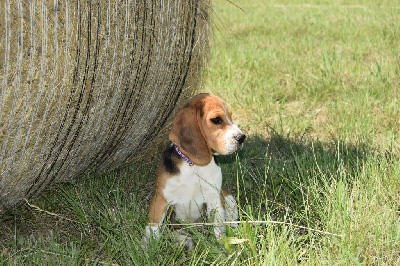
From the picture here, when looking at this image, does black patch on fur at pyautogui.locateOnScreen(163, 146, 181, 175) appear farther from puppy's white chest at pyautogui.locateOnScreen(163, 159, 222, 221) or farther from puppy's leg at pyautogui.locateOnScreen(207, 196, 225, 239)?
puppy's leg at pyautogui.locateOnScreen(207, 196, 225, 239)

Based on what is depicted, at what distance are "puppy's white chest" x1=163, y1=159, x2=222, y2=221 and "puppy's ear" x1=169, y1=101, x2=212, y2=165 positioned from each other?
0.07 metres

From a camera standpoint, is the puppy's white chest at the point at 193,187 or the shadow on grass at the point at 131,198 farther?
the shadow on grass at the point at 131,198

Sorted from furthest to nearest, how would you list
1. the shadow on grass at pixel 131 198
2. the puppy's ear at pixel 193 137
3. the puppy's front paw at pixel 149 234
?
1. the shadow on grass at pixel 131 198
2. the puppy's ear at pixel 193 137
3. the puppy's front paw at pixel 149 234

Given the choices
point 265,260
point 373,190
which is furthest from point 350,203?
point 265,260

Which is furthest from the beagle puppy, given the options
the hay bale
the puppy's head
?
the hay bale

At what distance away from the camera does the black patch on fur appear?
3.66 m

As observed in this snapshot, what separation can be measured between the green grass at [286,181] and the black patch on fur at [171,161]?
15.3 inches

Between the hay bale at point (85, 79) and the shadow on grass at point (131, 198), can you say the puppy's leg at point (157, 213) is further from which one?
the hay bale at point (85, 79)

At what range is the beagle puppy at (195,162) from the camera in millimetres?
3553

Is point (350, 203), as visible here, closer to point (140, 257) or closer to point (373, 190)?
point (373, 190)

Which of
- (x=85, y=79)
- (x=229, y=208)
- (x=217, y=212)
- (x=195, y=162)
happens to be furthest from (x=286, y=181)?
(x=85, y=79)

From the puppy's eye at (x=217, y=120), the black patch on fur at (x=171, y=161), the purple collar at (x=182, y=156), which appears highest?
the puppy's eye at (x=217, y=120)

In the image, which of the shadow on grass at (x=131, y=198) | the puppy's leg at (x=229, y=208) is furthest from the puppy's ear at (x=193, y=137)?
the puppy's leg at (x=229, y=208)

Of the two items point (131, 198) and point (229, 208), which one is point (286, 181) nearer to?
point (229, 208)
